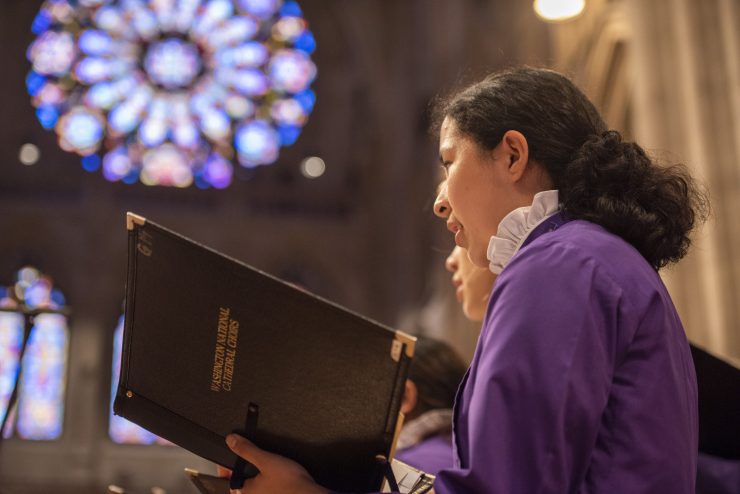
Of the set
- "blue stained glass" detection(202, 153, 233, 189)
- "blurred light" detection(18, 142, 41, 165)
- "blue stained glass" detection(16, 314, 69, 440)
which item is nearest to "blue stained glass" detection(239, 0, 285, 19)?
"blue stained glass" detection(202, 153, 233, 189)

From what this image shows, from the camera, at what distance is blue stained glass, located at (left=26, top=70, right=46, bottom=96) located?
580 inches

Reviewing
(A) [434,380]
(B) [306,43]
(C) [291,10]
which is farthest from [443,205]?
(C) [291,10]

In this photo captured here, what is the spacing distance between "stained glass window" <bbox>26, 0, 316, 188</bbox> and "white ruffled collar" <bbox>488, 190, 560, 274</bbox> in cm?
1397

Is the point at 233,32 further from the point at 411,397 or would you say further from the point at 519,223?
the point at 519,223

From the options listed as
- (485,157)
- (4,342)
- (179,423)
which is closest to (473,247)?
(485,157)

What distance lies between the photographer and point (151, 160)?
14.9m

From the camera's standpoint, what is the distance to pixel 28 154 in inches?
581

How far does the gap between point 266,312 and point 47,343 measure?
13.8 m

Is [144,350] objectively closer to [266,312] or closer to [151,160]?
[266,312]

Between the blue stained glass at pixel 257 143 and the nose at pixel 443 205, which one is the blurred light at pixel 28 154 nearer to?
the blue stained glass at pixel 257 143

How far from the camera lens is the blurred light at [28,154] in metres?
14.8

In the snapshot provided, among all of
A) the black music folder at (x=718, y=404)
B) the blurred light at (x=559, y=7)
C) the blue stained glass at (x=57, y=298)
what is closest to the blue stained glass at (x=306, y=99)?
the blue stained glass at (x=57, y=298)

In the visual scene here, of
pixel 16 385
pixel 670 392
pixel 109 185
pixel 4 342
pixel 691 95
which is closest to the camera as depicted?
pixel 670 392

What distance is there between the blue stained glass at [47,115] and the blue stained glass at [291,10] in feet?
13.3
